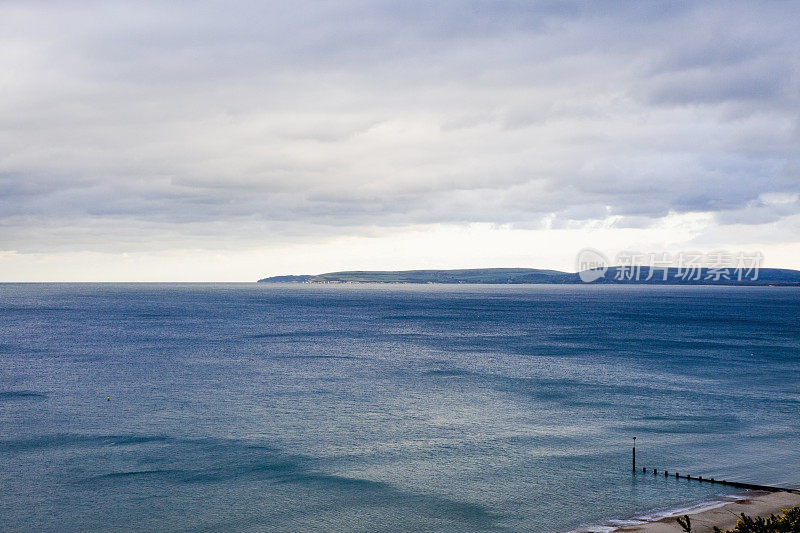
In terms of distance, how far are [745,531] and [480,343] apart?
363 ft

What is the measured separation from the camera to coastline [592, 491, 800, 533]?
138 ft

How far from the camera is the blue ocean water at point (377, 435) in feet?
159

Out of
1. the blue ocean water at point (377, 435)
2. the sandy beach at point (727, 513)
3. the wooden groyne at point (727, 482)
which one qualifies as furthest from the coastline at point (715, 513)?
the blue ocean water at point (377, 435)

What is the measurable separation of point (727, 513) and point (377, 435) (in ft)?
112

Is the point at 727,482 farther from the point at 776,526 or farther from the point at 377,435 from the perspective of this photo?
the point at 377,435

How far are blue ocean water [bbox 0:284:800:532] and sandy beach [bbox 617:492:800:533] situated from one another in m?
3.53

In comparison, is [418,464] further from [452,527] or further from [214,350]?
[214,350]

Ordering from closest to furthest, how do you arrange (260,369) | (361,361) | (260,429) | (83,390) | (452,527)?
(452,527) < (260,429) < (83,390) < (260,369) < (361,361)

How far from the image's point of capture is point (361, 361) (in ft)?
377

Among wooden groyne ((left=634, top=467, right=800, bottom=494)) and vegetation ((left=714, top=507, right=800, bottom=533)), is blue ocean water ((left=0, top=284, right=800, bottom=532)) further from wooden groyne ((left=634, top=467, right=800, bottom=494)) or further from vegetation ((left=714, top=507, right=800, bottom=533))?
vegetation ((left=714, top=507, right=800, bottom=533))

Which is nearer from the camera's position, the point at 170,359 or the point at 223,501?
the point at 223,501

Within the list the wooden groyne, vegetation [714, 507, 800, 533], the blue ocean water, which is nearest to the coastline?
the wooden groyne

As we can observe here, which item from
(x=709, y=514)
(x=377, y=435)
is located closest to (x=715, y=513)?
(x=709, y=514)

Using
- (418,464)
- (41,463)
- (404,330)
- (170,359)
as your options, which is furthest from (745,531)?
(404,330)
